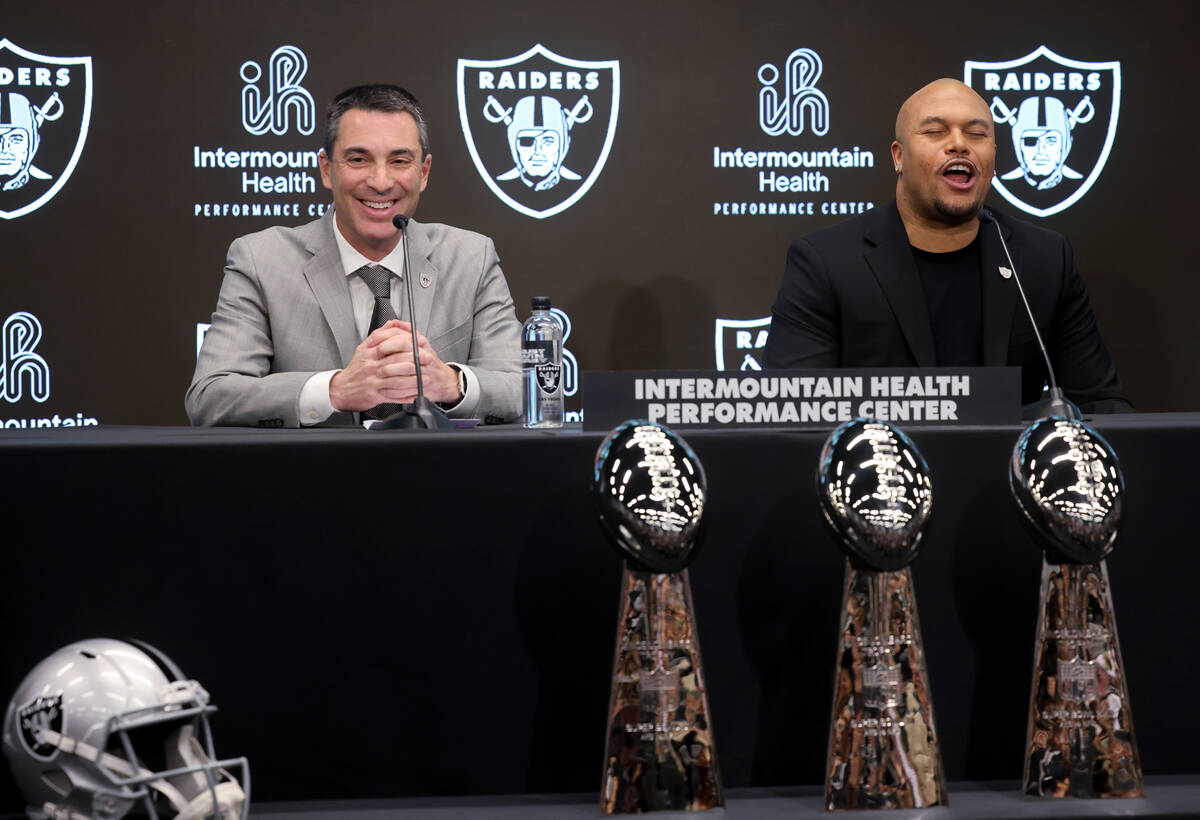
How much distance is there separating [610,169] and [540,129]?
24 cm

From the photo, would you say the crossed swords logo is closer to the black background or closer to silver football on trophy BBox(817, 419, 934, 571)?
the black background

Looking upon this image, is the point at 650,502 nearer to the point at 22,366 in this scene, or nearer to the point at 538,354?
the point at 538,354

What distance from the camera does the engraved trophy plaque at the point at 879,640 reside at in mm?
1276

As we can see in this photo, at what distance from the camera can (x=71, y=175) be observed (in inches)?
144

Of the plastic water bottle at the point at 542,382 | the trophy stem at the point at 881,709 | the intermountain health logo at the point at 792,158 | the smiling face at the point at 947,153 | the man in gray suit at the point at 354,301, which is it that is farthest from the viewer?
the intermountain health logo at the point at 792,158

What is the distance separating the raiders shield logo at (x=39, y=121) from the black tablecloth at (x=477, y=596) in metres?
2.47

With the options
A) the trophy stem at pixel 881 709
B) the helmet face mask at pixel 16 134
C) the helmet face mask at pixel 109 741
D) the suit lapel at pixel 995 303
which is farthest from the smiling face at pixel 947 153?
the helmet face mask at pixel 16 134

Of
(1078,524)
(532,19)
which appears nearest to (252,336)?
(532,19)

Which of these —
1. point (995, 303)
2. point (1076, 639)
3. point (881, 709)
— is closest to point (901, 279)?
point (995, 303)

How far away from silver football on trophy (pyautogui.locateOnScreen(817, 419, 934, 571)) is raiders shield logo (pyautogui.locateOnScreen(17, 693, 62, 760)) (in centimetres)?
78

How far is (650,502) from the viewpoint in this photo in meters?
1.27

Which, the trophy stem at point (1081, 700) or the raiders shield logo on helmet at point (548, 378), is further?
the raiders shield logo on helmet at point (548, 378)

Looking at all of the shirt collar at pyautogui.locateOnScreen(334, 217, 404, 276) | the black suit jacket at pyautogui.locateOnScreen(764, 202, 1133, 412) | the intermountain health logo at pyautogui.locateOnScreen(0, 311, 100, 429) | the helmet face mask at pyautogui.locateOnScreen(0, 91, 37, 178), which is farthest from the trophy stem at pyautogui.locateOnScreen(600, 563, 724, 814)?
the helmet face mask at pyautogui.locateOnScreen(0, 91, 37, 178)

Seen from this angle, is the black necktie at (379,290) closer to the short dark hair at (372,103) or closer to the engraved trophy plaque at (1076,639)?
the short dark hair at (372,103)
